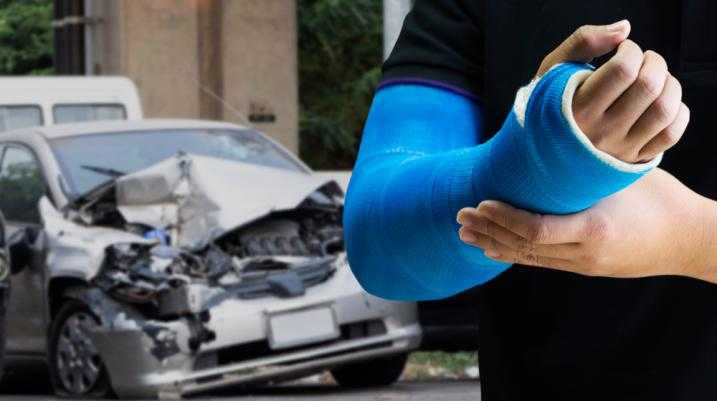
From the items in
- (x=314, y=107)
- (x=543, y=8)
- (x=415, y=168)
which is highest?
(x=543, y=8)

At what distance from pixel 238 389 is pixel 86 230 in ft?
4.22

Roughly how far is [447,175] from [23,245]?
8.51 m

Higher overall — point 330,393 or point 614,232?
point 614,232

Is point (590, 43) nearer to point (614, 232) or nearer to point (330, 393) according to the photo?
point (614, 232)

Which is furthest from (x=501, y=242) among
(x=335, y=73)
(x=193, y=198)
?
(x=335, y=73)

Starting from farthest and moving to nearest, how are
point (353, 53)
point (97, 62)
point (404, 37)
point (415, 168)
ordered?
point (353, 53) < point (97, 62) < point (404, 37) < point (415, 168)

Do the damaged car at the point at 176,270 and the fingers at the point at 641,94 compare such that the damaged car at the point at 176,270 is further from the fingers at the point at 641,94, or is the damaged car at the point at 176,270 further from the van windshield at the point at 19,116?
the fingers at the point at 641,94

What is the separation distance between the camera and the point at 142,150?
33.4 feet

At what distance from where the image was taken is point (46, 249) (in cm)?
942

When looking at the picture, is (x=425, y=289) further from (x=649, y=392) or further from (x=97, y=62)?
(x=97, y=62)

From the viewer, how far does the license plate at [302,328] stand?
8.70 metres

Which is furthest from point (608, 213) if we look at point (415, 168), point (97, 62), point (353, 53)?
point (353, 53)

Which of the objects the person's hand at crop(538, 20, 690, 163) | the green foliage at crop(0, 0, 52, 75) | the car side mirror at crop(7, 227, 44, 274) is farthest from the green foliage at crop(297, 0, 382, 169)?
the person's hand at crop(538, 20, 690, 163)

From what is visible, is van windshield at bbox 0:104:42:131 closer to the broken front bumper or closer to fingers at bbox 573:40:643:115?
the broken front bumper
